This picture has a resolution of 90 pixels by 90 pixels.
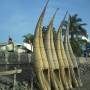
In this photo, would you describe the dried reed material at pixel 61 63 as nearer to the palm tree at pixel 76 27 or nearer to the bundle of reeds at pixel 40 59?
the bundle of reeds at pixel 40 59

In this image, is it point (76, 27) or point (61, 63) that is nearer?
point (61, 63)

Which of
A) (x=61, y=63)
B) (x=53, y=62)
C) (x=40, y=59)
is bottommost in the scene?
(x=40, y=59)

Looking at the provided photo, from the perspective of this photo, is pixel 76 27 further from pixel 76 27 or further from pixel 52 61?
pixel 52 61

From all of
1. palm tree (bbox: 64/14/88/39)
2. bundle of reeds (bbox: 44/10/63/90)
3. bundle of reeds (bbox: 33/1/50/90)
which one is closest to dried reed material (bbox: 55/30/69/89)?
bundle of reeds (bbox: 44/10/63/90)

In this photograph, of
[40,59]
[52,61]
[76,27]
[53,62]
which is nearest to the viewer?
[40,59]

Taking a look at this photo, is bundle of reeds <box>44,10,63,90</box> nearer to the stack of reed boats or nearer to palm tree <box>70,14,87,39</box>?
the stack of reed boats

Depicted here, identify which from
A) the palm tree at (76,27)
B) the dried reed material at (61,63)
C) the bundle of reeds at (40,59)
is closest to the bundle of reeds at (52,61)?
the dried reed material at (61,63)

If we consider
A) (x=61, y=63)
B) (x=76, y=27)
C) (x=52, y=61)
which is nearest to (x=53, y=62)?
(x=52, y=61)

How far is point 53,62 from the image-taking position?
123 ft

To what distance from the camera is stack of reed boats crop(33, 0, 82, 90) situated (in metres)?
34.2

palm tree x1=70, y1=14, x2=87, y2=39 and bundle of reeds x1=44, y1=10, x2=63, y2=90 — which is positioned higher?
palm tree x1=70, y1=14, x2=87, y2=39

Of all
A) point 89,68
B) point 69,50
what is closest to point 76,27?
point 89,68

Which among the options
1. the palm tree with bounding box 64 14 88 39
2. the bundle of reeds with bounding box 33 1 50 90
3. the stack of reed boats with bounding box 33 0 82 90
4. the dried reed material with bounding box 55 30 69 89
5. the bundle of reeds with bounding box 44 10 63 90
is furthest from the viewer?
the palm tree with bounding box 64 14 88 39

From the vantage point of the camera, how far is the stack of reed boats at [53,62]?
34.2m
